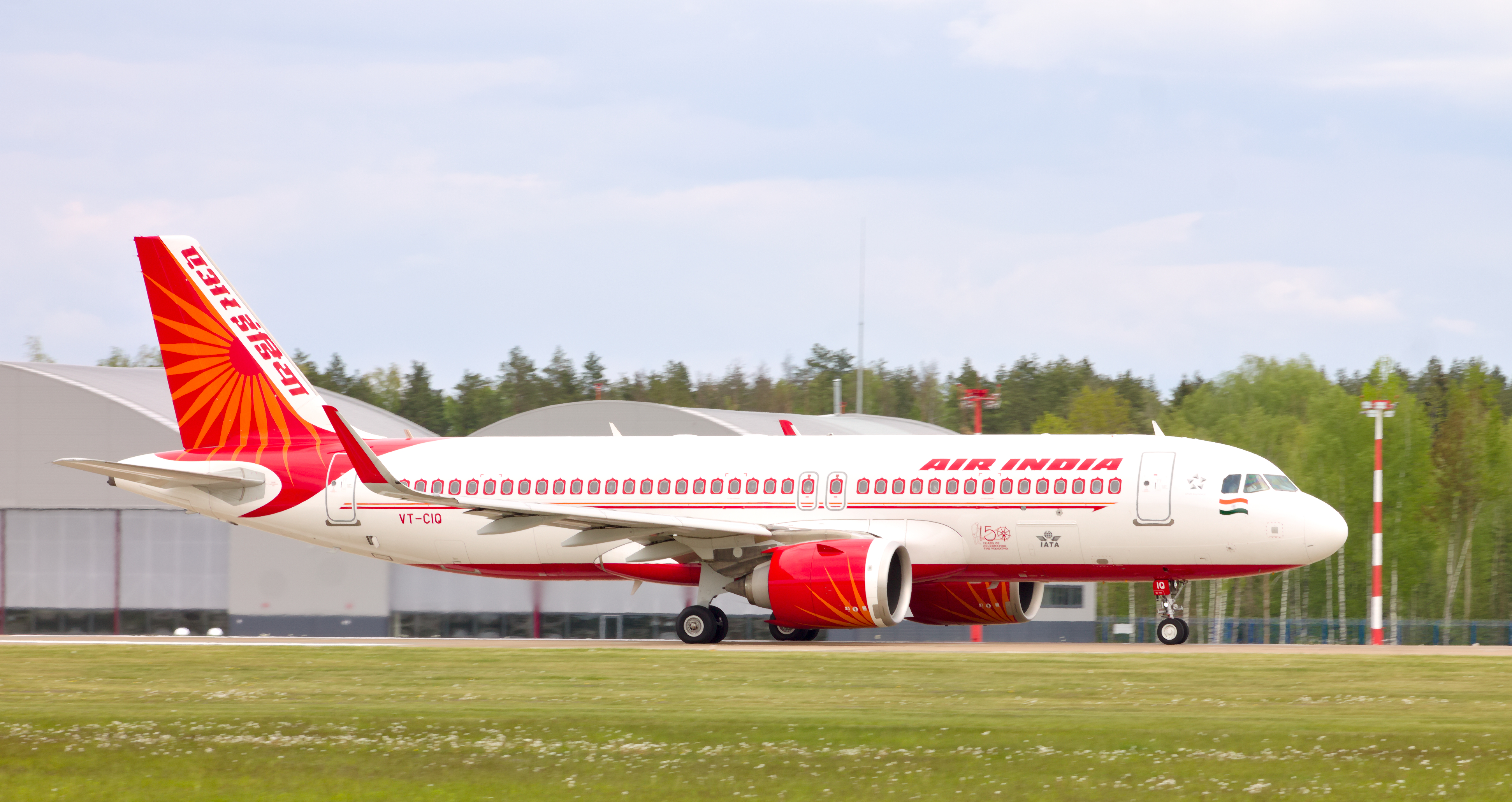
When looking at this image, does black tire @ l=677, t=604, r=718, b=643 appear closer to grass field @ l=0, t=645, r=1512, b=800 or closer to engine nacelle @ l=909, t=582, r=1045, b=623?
engine nacelle @ l=909, t=582, r=1045, b=623

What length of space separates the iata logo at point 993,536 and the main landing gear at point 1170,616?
274cm

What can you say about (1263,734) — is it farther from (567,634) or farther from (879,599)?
(567,634)

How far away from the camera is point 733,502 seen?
33.5 meters

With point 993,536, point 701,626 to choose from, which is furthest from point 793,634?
point 993,536

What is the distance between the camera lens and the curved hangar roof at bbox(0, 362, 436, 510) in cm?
4391

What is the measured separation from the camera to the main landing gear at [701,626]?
108ft

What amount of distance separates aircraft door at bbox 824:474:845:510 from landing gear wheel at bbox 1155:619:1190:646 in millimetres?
6176

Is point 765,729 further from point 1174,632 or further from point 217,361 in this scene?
point 217,361

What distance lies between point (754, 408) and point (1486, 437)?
65.1m

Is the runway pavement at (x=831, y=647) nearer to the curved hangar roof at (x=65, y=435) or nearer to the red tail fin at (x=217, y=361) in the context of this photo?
the red tail fin at (x=217, y=361)

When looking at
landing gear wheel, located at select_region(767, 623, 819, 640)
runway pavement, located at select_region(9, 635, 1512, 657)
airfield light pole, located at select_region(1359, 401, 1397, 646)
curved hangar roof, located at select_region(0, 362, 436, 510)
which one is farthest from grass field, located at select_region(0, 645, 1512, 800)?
curved hangar roof, located at select_region(0, 362, 436, 510)

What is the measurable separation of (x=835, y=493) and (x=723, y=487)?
7.40ft

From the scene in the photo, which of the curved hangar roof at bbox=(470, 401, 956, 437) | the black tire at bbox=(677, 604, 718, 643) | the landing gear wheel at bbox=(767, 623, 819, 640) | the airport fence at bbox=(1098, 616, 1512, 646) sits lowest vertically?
the airport fence at bbox=(1098, 616, 1512, 646)

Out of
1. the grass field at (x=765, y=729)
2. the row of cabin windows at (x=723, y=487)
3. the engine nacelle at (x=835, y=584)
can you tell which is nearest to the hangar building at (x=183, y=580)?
the row of cabin windows at (x=723, y=487)
